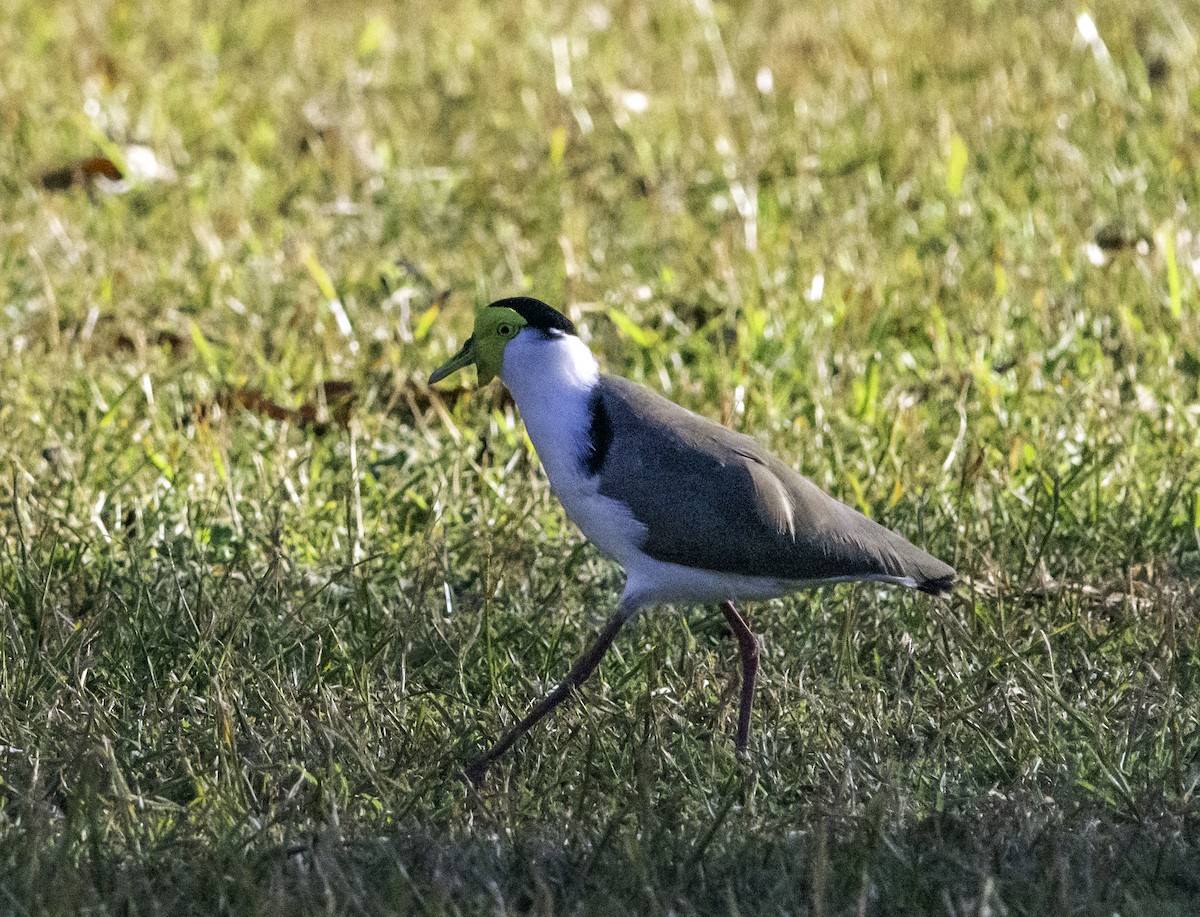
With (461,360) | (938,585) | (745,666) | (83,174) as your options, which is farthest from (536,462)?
(83,174)

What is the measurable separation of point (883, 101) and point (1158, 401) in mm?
2516

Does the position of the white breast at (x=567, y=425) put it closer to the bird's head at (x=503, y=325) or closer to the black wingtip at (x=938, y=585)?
the bird's head at (x=503, y=325)

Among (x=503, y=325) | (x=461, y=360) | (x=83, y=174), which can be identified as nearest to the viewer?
(x=503, y=325)

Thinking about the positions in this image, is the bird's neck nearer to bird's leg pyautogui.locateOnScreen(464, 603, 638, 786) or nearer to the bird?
the bird

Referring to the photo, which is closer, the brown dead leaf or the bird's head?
the bird's head

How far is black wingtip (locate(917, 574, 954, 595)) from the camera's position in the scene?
3658mm

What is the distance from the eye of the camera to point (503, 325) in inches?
147

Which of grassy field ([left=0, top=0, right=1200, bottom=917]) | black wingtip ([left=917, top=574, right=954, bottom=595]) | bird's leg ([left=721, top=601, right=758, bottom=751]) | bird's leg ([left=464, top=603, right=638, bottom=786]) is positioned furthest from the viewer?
black wingtip ([left=917, top=574, right=954, bottom=595])

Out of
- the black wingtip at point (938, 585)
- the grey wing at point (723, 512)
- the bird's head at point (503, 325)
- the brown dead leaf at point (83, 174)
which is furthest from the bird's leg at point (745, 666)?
the brown dead leaf at point (83, 174)

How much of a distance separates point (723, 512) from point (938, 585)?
47 cm

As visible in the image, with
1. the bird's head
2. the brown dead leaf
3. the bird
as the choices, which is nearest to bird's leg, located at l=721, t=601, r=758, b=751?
the bird

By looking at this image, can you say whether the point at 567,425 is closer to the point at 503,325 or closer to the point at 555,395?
the point at 555,395

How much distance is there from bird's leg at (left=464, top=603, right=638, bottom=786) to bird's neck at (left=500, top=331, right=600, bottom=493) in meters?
0.29

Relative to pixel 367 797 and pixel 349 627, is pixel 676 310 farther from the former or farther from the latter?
pixel 367 797
